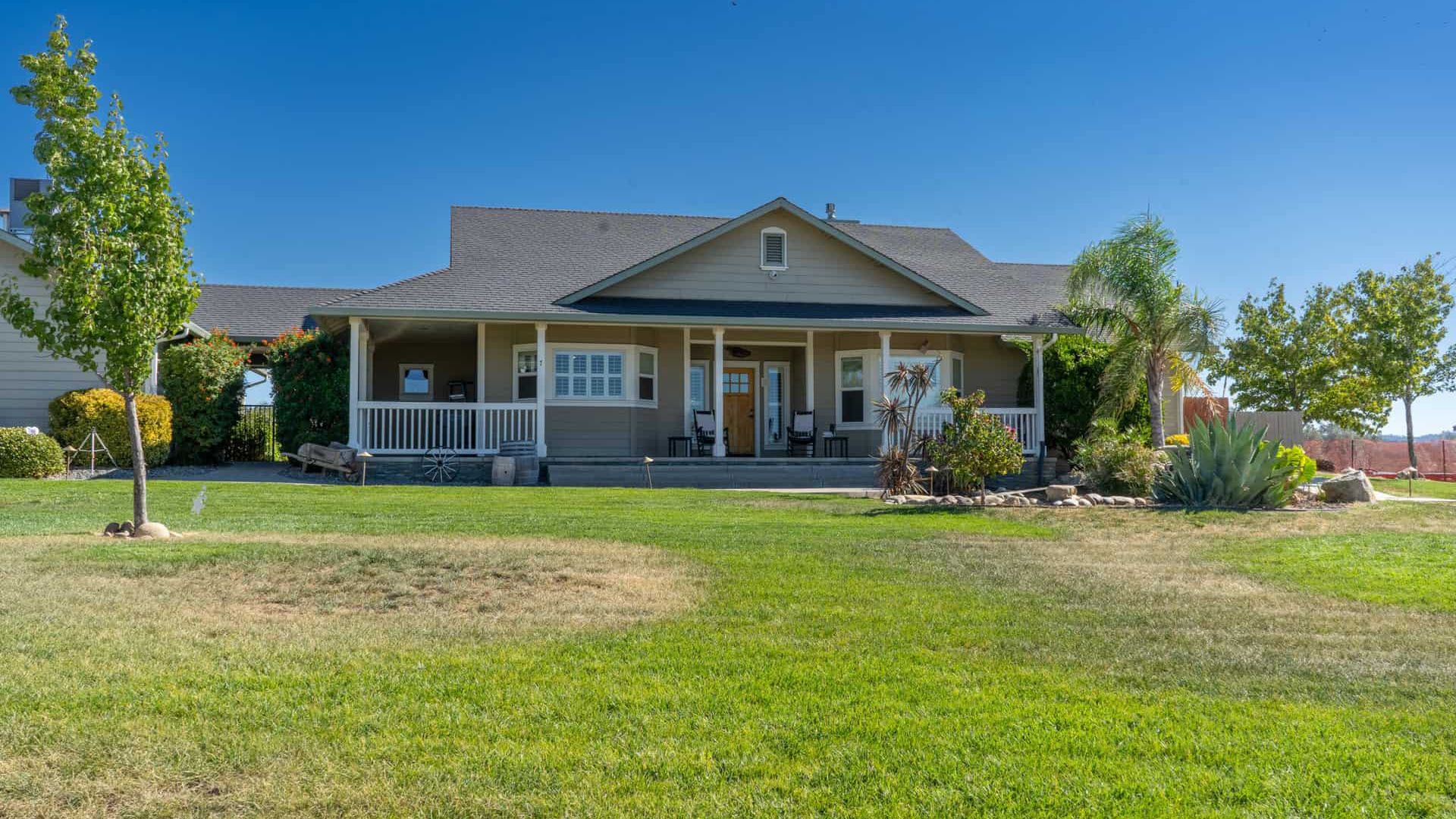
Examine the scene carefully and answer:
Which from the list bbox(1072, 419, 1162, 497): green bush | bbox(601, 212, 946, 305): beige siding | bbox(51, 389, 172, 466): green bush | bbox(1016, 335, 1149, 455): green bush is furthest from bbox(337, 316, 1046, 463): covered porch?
bbox(51, 389, 172, 466): green bush

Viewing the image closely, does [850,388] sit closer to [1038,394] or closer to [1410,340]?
[1038,394]

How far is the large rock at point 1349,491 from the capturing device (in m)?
14.5

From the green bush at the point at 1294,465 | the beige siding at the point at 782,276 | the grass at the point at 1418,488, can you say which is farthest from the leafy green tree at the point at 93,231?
the grass at the point at 1418,488

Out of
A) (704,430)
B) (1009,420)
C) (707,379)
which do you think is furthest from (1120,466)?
(707,379)

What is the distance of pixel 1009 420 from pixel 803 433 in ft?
13.6

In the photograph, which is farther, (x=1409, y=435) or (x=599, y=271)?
(x=1409, y=435)

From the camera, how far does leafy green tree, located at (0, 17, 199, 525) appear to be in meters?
8.65

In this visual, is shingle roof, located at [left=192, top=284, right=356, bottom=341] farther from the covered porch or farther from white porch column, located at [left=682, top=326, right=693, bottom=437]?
white porch column, located at [left=682, top=326, right=693, bottom=437]

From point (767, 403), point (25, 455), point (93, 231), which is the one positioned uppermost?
point (93, 231)

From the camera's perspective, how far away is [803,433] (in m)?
20.2

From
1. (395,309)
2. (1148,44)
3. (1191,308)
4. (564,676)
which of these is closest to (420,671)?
(564,676)

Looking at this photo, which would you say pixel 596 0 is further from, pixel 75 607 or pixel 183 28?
pixel 75 607

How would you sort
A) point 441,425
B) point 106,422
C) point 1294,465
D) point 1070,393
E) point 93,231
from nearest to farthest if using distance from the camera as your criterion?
point 93,231 → point 1294,465 → point 106,422 → point 441,425 → point 1070,393

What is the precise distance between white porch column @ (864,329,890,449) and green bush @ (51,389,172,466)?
506 inches
